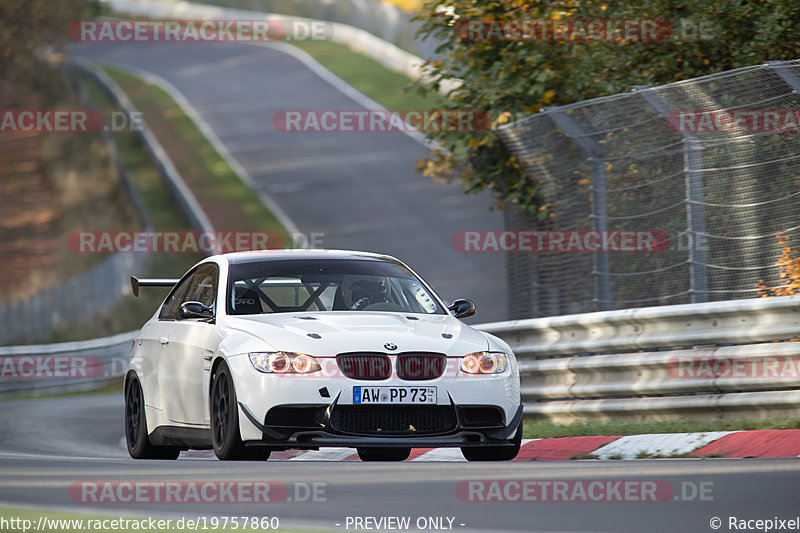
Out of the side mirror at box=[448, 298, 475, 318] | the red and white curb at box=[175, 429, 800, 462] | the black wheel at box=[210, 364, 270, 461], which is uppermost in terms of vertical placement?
the side mirror at box=[448, 298, 475, 318]

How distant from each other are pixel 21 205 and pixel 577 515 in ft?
117

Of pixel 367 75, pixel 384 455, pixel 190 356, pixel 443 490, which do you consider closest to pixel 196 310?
pixel 190 356

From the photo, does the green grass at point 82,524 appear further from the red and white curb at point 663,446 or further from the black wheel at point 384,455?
the black wheel at point 384,455

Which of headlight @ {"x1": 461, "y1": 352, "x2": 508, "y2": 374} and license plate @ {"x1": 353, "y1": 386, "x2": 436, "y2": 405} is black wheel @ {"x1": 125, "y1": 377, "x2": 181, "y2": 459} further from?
headlight @ {"x1": 461, "y1": 352, "x2": 508, "y2": 374}

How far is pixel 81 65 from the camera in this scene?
52500mm

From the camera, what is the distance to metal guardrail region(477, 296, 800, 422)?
11453 mm

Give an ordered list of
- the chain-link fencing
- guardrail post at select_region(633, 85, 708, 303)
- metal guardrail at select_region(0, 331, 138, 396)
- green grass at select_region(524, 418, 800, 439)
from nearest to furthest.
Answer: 1. green grass at select_region(524, 418, 800, 439)
2. the chain-link fencing
3. guardrail post at select_region(633, 85, 708, 303)
4. metal guardrail at select_region(0, 331, 138, 396)

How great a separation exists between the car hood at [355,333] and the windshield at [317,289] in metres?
0.35

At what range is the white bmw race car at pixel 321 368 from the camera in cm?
1001

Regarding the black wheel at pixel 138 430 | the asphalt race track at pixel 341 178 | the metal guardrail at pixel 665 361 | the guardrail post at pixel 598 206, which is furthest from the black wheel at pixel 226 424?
the asphalt race track at pixel 341 178

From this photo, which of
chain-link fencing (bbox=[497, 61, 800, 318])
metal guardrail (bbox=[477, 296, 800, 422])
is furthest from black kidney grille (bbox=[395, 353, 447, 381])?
chain-link fencing (bbox=[497, 61, 800, 318])

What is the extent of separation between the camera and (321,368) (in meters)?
10.0

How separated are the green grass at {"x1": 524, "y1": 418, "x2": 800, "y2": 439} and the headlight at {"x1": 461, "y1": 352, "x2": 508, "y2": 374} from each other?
6.23 ft

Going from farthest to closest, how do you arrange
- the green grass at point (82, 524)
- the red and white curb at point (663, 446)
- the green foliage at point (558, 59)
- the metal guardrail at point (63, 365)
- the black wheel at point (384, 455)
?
the metal guardrail at point (63, 365), the green foliage at point (558, 59), the black wheel at point (384, 455), the red and white curb at point (663, 446), the green grass at point (82, 524)
